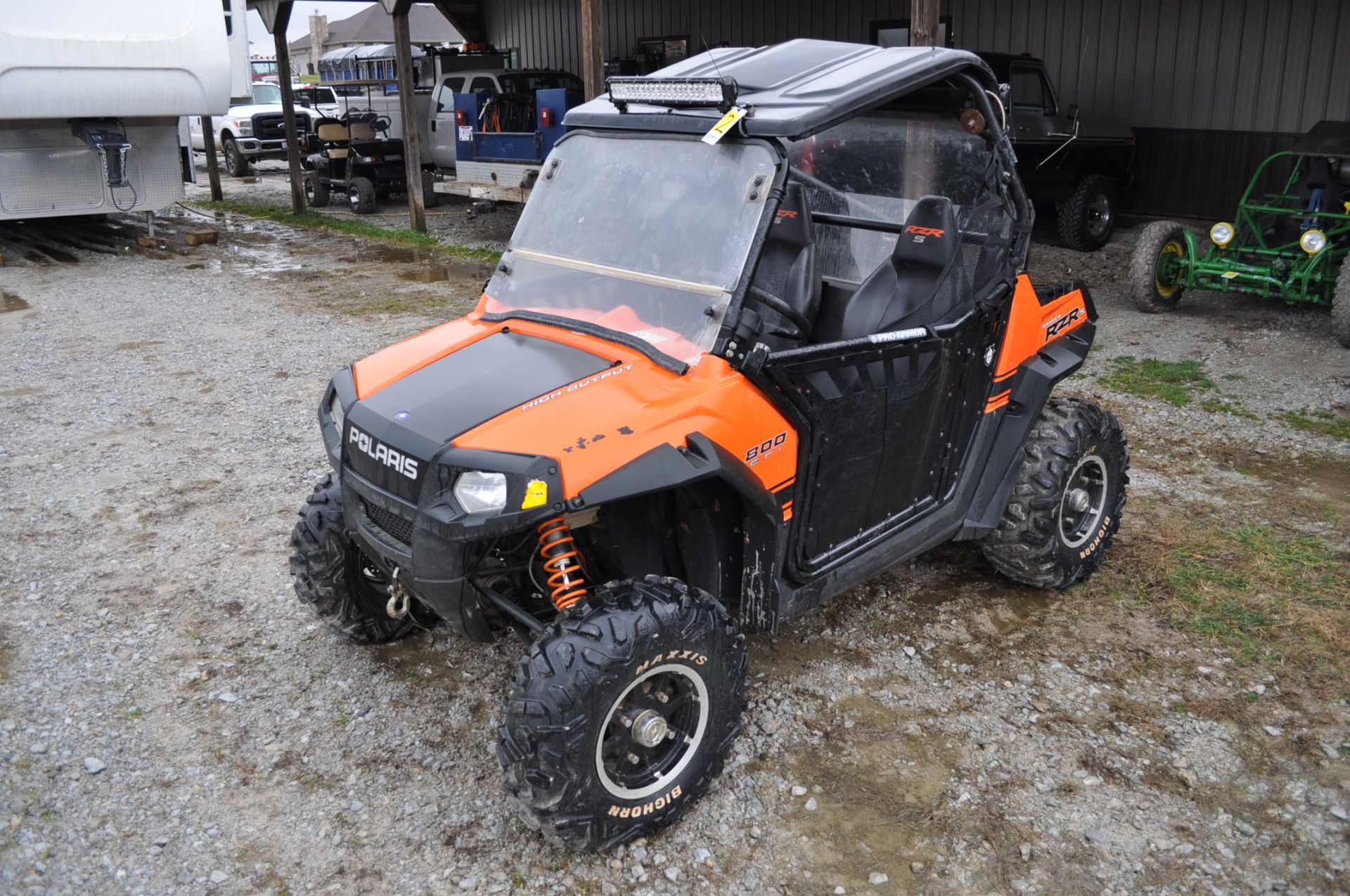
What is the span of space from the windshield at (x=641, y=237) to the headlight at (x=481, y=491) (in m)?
0.67

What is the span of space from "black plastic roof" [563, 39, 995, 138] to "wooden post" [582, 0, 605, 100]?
7.24 m

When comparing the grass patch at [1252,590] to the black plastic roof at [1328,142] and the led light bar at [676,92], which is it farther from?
the black plastic roof at [1328,142]

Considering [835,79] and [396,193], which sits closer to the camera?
[835,79]

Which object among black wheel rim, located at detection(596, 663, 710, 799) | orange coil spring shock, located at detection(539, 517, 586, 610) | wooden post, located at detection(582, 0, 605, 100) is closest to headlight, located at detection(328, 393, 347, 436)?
orange coil spring shock, located at detection(539, 517, 586, 610)

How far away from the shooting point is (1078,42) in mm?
13469

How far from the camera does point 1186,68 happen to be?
12703 millimetres

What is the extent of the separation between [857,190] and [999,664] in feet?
5.95

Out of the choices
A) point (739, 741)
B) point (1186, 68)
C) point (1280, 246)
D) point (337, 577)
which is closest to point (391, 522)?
point (337, 577)

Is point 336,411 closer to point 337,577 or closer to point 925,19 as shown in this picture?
point 337,577

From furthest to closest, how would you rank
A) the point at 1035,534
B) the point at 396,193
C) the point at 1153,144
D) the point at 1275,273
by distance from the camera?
the point at 396,193 < the point at 1153,144 < the point at 1275,273 < the point at 1035,534

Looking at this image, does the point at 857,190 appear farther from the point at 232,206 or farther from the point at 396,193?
the point at 232,206

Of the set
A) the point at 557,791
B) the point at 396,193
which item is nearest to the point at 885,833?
the point at 557,791

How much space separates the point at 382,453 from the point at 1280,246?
8498 millimetres

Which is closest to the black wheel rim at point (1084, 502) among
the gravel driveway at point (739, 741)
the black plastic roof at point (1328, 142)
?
the gravel driveway at point (739, 741)
